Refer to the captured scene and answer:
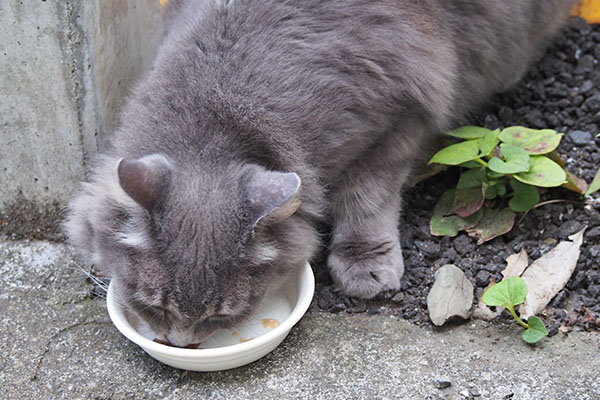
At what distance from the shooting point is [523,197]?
2.59 meters

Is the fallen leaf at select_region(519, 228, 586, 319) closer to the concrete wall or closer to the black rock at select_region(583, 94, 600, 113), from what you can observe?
the black rock at select_region(583, 94, 600, 113)

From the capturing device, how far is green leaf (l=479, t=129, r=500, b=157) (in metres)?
2.55

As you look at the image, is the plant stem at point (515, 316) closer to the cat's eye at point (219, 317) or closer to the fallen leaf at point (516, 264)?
the fallen leaf at point (516, 264)

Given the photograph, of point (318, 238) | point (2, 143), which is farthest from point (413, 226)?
point (2, 143)

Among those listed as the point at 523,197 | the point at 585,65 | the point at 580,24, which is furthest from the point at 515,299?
the point at 580,24

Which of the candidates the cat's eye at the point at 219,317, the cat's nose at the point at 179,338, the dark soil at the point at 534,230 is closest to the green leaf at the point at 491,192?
the dark soil at the point at 534,230

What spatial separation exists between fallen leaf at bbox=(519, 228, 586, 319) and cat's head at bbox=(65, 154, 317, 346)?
0.85m

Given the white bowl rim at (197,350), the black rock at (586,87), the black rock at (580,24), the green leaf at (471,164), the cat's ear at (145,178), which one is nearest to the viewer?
the cat's ear at (145,178)

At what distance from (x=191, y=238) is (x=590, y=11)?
8.51 feet

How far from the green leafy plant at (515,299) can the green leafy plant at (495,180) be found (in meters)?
0.37

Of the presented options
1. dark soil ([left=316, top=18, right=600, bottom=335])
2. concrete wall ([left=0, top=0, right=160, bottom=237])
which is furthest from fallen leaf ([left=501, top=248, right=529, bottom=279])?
concrete wall ([left=0, top=0, right=160, bottom=237])

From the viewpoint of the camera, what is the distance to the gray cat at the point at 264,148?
1888mm

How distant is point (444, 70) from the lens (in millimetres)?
2531

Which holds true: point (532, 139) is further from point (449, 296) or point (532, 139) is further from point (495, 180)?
point (449, 296)
